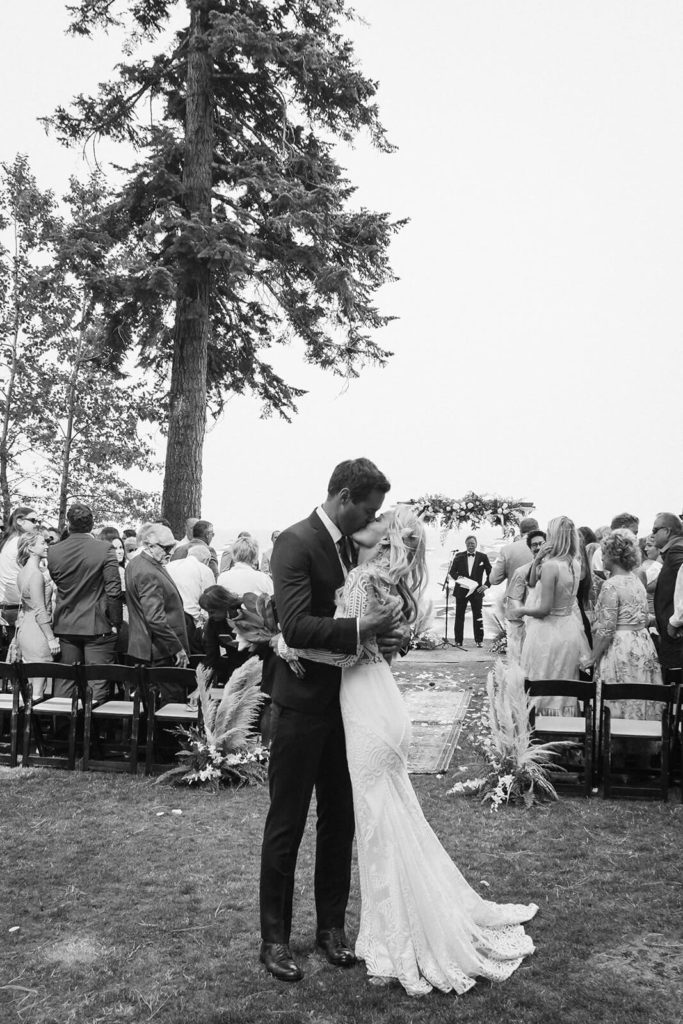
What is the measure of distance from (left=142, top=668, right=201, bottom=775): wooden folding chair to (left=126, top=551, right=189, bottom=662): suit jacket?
465 millimetres

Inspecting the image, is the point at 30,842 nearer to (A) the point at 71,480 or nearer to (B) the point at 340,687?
(B) the point at 340,687

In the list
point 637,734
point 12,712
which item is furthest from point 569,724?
point 12,712

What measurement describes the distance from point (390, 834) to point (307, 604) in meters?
1.00

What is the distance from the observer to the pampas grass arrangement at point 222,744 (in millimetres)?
6680

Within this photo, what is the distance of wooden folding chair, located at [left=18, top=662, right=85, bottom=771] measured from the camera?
6.91 meters

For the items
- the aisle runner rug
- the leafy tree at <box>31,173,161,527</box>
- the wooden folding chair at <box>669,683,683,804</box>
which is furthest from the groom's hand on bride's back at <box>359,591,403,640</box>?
the leafy tree at <box>31,173,161,527</box>

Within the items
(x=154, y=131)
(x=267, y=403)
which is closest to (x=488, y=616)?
(x=267, y=403)

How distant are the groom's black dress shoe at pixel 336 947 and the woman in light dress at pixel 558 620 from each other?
3951 millimetres

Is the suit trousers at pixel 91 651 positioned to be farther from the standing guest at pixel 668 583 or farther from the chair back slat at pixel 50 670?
the standing guest at pixel 668 583

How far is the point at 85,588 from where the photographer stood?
26.4 feet

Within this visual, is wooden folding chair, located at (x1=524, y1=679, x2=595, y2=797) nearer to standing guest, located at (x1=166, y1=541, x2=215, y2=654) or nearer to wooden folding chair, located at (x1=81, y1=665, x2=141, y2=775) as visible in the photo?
wooden folding chair, located at (x1=81, y1=665, x2=141, y2=775)

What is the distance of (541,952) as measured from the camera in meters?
3.93

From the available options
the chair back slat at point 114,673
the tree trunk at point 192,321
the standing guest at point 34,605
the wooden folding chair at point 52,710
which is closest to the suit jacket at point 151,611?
the wooden folding chair at point 52,710

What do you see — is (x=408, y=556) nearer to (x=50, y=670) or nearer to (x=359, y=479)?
(x=359, y=479)
